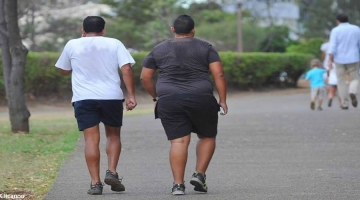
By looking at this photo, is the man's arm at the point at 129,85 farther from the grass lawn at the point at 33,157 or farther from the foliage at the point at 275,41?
the foliage at the point at 275,41

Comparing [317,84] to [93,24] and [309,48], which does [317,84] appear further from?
[309,48]

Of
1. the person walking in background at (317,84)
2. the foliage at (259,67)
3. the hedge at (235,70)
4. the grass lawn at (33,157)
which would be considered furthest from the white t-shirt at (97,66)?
the foliage at (259,67)

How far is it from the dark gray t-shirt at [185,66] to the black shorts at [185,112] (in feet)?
0.20

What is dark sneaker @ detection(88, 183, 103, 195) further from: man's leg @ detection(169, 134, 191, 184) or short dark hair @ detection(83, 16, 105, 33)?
short dark hair @ detection(83, 16, 105, 33)

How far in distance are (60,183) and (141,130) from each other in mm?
6128

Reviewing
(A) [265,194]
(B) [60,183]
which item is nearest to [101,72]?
(B) [60,183]

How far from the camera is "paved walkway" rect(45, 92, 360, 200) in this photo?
25.4ft

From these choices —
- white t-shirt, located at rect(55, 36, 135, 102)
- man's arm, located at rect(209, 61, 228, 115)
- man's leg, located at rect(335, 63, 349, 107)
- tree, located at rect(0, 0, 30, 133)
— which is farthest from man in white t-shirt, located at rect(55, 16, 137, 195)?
man's leg, located at rect(335, 63, 349, 107)

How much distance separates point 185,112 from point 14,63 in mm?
6997

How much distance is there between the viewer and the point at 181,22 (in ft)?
25.7

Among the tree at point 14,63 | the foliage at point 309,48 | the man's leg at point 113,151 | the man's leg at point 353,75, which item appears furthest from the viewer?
the foliage at point 309,48

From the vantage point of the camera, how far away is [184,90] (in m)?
7.73

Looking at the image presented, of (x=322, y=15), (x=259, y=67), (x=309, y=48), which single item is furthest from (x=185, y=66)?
(x=322, y=15)

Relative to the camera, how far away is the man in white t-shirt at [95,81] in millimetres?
7914
